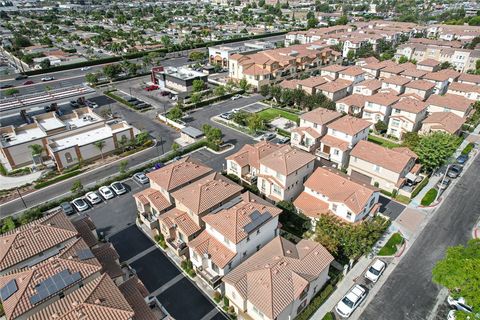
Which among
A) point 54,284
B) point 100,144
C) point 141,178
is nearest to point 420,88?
point 141,178

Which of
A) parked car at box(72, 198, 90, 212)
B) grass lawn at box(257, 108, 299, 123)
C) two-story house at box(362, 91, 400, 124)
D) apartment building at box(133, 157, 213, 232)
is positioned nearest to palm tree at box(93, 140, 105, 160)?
parked car at box(72, 198, 90, 212)

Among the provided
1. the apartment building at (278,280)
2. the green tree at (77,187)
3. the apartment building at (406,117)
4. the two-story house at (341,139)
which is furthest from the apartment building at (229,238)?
the apartment building at (406,117)

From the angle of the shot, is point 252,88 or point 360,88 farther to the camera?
point 252,88

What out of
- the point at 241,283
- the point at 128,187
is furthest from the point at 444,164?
the point at 128,187

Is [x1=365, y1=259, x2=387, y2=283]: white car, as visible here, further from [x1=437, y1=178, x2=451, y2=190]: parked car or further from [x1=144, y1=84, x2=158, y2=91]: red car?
[x1=144, y1=84, x2=158, y2=91]: red car

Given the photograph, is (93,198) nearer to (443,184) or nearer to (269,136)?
(269,136)

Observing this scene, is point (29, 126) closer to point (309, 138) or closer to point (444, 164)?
point (309, 138)
